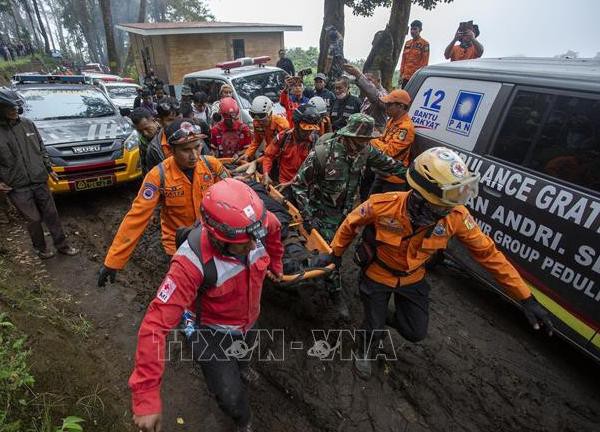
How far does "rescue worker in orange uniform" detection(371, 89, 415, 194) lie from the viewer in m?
4.16

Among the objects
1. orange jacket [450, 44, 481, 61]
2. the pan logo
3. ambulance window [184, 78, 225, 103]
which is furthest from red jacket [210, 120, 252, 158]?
orange jacket [450, 44, 481, 61]

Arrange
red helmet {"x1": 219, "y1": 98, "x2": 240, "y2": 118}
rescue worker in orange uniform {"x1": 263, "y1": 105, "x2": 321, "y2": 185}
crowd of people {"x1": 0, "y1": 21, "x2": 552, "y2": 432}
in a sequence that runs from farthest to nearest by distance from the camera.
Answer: red helmet {"x1": 219, "y1": 98, "x2": 240, "y2": 118} < rescue worker in orange uniform {"x1": 263, "y1": 105, "x2": 321, "y2": 185} < crowd of people {"x1": 0, "y1": 21, "x2": 552, "y2": 432}

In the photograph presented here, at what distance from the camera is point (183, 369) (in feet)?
10.1

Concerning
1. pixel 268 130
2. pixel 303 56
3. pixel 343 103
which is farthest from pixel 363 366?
pixel 303 56

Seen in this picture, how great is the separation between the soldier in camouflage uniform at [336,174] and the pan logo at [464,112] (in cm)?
66

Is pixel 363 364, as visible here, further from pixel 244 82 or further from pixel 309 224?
pixel 244 82

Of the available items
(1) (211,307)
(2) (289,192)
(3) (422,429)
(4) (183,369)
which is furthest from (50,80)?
(3) (422,429)

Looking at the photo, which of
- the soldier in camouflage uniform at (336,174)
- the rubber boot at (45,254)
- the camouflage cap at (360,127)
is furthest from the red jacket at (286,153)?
the rubber boot at (45,254)

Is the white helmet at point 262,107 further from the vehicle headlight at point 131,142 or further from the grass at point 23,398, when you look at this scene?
the grass at point 23,398

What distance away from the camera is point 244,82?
8.19 meters

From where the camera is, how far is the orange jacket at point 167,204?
2.64 meters

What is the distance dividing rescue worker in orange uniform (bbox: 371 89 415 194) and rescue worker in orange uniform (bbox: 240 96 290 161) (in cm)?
134

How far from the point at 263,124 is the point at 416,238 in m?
3.02

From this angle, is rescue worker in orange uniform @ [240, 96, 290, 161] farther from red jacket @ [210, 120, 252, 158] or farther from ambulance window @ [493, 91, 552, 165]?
ambulance window @ [493, 91, 552, 165]
